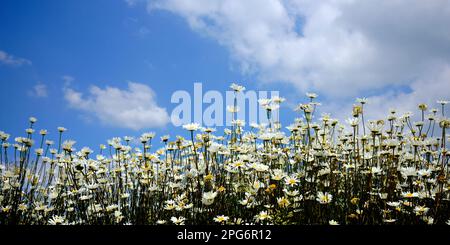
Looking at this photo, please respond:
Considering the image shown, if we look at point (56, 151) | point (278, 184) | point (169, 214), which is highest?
point (56, 151)

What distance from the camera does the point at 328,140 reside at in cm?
596

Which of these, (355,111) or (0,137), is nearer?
(355,111)

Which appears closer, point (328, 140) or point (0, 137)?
point (0, 137)

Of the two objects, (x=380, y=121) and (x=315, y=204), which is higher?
(x=380, y=121)

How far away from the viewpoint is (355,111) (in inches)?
180

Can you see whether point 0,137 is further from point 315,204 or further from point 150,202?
point 315,204

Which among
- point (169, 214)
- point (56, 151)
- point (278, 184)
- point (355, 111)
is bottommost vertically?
point (169, 214)
